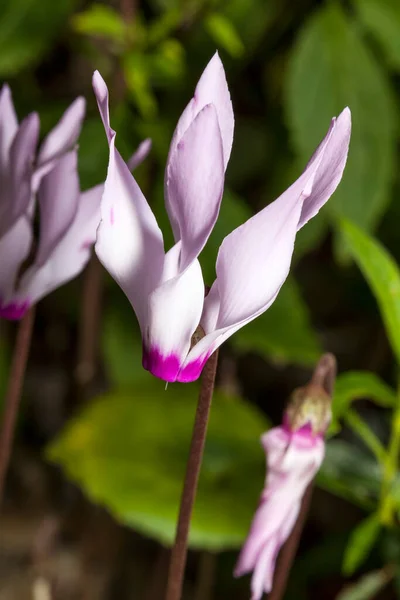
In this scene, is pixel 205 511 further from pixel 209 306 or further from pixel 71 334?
pixel 71 334

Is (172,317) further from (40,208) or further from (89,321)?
(89,321)

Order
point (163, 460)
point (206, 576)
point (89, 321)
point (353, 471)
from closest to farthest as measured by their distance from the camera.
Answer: point (353, 471) → point (163, 460) → point (89, 321) → point (206, 576)

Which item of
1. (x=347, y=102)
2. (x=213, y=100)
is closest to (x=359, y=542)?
(x=213, y=100)

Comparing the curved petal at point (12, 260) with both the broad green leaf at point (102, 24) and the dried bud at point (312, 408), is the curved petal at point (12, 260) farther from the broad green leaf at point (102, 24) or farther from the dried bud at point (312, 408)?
the broad green leaf at point (102, 24)

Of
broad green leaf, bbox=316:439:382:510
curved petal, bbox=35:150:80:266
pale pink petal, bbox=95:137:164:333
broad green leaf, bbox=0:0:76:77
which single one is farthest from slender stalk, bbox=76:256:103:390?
pale pink petal, bbox=95:137:164:333

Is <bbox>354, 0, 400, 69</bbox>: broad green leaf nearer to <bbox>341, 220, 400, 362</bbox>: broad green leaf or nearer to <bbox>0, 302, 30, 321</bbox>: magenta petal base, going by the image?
<bbox>341, 220, 400, 362</bbox>: broad green leaf
